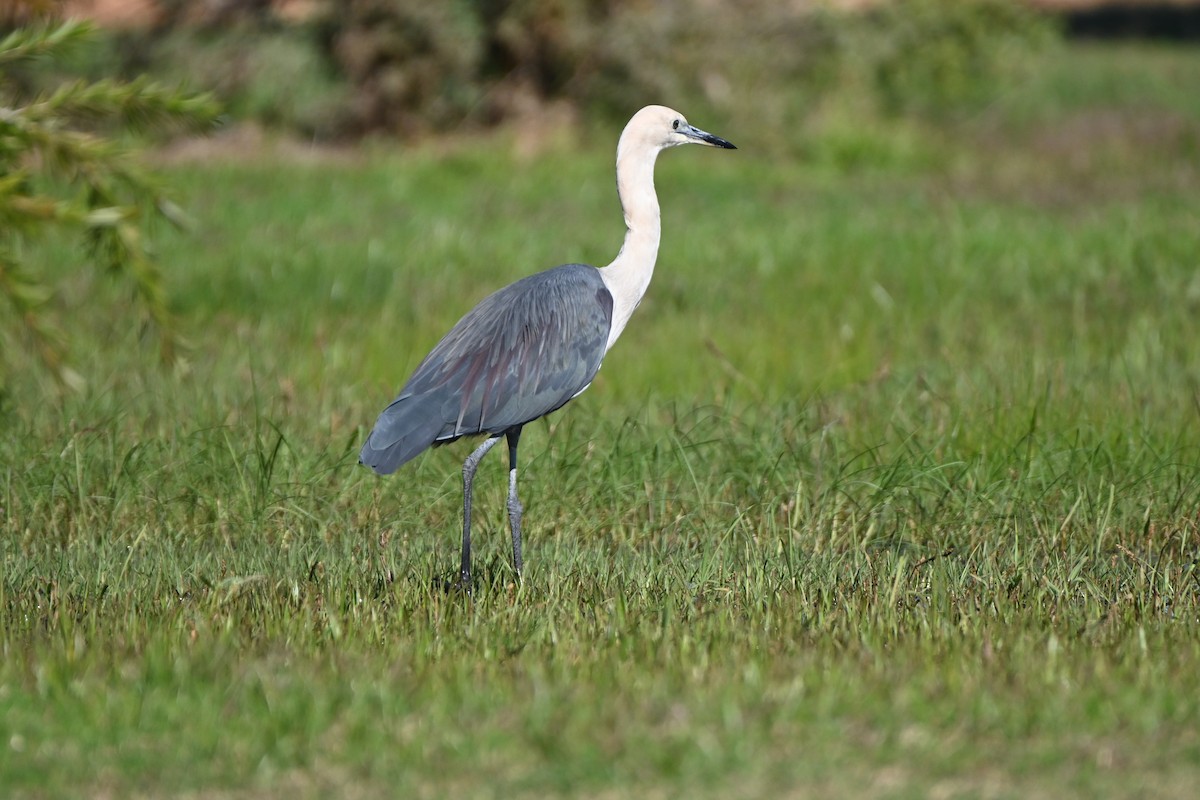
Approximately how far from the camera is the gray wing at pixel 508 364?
A: 5.46 m

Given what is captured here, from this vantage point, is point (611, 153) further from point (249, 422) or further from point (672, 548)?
point (672, 548)

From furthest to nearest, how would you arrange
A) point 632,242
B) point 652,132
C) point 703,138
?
1. point 703,138
2. point 652,132
3. point 632,242

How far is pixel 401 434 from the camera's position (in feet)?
17.6

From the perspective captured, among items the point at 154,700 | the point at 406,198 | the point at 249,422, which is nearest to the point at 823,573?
the point at 154,700

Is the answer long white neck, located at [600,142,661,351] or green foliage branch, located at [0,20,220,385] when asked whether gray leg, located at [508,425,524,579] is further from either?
green foliage branch, located at [0,20,220,385]

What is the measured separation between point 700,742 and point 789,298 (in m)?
6.39

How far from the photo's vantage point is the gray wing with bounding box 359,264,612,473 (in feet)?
17.9

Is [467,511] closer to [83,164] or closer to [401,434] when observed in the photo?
[401,434]

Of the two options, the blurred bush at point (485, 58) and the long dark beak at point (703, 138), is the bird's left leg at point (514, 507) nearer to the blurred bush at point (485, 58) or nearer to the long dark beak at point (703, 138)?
the long dark beak at point (703, 138)

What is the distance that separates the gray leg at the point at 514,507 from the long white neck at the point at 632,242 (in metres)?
0.54

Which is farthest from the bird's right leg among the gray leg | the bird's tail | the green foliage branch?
the green foliage branch

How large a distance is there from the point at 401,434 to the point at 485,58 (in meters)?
12.7

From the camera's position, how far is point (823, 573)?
17.7ft

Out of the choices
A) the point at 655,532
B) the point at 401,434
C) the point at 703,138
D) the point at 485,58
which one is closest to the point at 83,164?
the point at 401,434
